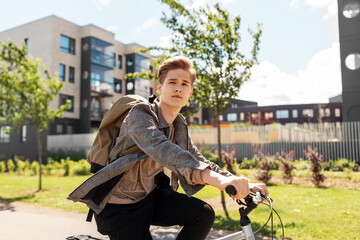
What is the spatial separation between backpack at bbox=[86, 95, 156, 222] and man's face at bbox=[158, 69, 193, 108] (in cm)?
20

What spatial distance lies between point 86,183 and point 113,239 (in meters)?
0.41

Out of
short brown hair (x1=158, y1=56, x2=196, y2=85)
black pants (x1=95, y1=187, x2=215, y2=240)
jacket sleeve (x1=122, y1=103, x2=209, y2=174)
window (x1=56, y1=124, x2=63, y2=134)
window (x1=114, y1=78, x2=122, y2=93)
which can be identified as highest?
window (x1=114, y1=78, x2=122, y2=93)

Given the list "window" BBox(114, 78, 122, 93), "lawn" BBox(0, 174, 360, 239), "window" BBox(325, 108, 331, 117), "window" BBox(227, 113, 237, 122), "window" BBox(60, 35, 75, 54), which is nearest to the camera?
"lawn" BBox(0, 174, 360, 239)

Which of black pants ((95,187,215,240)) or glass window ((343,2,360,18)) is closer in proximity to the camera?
black pants ((95,187,215,240))

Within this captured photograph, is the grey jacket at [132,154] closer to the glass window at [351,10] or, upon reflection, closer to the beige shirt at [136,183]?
the beige shirt at [136,183]

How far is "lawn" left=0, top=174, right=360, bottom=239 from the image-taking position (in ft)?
17.2

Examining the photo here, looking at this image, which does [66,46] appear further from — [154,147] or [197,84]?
[154,147]

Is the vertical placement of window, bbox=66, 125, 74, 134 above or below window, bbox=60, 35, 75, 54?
below

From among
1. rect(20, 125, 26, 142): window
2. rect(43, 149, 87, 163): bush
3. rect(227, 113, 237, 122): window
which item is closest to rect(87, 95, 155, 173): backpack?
rect(43, 149, 87, 163): bush

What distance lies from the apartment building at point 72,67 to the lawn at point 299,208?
2241 centimetres

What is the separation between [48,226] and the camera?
234 inches

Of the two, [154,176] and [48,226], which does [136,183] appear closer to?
[154,176]

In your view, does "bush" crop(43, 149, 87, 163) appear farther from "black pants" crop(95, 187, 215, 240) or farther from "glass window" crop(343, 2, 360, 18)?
"black pants" crop(95, 187, 215, 240)

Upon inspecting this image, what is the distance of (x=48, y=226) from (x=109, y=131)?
4.59m
